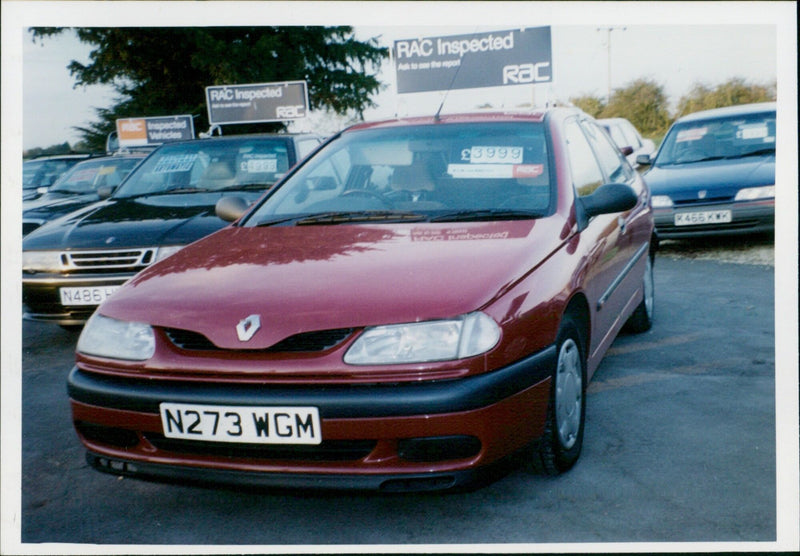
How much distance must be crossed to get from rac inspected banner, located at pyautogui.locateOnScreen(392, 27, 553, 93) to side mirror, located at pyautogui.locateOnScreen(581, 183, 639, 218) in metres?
7.14

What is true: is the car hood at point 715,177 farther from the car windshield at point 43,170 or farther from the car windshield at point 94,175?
the car windshield at point 43,170

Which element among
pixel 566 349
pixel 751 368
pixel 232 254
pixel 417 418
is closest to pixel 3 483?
pixel 232 254

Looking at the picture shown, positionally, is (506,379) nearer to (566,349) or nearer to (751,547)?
(566,349)

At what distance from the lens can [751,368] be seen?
4.27 m

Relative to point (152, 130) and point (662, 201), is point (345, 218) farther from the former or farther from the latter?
point (152, 130)

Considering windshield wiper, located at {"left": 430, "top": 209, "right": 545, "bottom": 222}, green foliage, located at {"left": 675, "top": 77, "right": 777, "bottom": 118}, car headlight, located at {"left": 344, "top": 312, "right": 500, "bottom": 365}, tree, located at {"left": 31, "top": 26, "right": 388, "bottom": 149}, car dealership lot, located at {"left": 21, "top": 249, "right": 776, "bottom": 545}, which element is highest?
tree, located at {"left": 31, "top": 26, "right": 388, "bottom": 149}

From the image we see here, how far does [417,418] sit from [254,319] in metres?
0.59

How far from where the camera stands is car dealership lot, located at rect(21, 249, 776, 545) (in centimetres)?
271

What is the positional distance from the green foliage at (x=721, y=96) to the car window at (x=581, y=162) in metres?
4.19

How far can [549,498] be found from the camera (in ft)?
9.51

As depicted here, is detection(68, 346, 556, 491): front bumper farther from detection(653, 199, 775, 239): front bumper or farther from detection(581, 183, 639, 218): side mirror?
detection(653, 199, 775, 239): front bumper

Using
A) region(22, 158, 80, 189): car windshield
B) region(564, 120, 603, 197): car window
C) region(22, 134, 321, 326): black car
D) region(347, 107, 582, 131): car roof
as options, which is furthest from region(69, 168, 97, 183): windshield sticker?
region(564, 120, 603, 197): car window

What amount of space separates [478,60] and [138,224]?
24.3 feet

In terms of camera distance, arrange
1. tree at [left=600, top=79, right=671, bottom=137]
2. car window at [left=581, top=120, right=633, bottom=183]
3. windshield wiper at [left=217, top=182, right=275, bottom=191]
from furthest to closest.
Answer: tree at [left=600, top=79, right=671, bottom=137] < windshield wiper at [left=217, top=182, right=275, bottom=191] < car window at [left=581, top=120, right=633, bottom=183]
